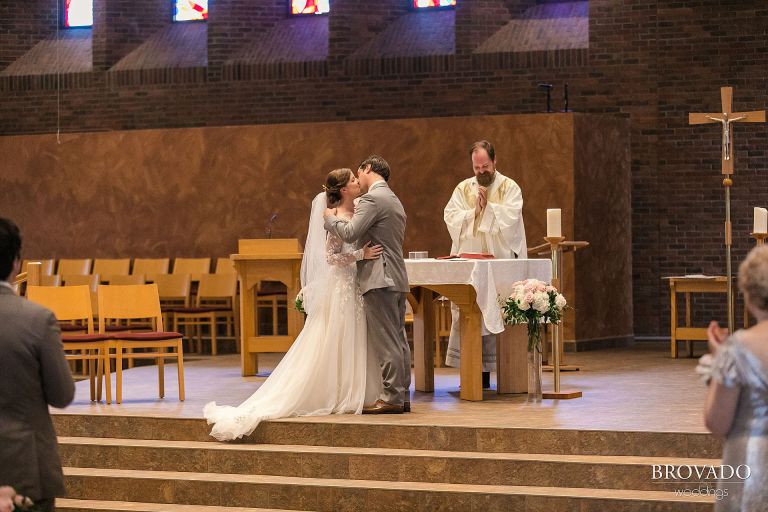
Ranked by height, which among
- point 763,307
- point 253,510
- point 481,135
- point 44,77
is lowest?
point 253,510

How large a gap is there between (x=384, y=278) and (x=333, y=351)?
1.83 ft

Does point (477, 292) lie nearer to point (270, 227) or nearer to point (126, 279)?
point (270, 227)

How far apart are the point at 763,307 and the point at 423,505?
3.31 metres

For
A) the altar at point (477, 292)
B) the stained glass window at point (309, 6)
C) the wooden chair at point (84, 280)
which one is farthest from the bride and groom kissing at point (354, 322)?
the stained glass window at point (309, 6)

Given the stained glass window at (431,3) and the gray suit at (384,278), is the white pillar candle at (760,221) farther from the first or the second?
the stained glass window at (431,3)

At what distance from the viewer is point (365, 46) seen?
14883mm

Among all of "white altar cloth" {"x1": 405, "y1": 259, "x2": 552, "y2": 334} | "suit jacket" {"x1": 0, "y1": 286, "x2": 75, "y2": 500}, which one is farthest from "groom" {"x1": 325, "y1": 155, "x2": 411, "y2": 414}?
"suit jacket" {"x1": 0, "y1": 286, "x2": 75, "y2": 500}

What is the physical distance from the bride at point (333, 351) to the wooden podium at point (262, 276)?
6.35 feet

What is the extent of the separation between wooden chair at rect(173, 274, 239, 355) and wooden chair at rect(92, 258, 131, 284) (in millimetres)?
991

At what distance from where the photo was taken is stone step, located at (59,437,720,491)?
6266 millimetres

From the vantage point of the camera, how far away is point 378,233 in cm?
743

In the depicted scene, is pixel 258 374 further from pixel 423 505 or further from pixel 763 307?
pixel 763 307

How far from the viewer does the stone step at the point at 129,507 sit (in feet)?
21.5

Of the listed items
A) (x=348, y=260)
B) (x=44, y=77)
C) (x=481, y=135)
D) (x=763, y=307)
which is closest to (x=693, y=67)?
(x=481, y=135)
